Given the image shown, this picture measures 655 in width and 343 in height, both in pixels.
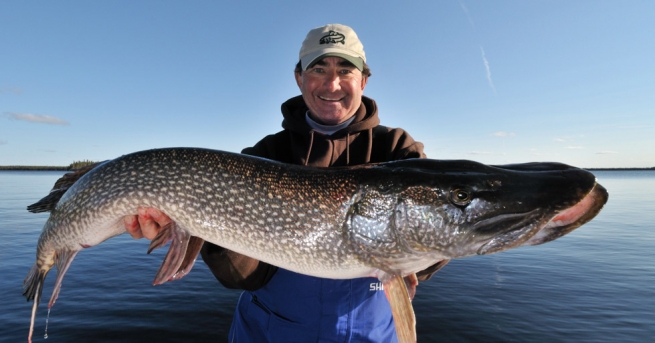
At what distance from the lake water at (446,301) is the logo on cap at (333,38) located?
428cm

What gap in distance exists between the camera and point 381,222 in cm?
201

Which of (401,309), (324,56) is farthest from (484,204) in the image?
(324,56)

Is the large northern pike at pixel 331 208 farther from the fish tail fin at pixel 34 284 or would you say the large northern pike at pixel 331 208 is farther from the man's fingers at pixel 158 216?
the fish tail fin at pixel 34 284

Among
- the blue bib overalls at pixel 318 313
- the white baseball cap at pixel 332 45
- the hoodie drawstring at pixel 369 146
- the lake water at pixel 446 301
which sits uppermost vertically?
the white baseball cap at pixel 332 45

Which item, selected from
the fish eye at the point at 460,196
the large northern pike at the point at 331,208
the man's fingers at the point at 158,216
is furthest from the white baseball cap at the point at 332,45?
the man's fingers at the point at 158,216

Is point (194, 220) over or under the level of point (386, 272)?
over

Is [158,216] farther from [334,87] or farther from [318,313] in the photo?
[334,87]

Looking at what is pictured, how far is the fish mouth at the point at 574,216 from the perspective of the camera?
1744mm

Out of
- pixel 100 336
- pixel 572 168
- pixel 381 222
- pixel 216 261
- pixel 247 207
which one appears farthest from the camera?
pixel 100 336

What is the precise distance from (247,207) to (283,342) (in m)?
0.89

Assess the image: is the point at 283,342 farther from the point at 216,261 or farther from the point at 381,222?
the point at 381,222

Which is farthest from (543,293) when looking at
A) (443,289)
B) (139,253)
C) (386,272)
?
(139,253)

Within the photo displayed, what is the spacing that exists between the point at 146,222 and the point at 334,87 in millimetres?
1628

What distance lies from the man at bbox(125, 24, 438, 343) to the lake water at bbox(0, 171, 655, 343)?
319cm
